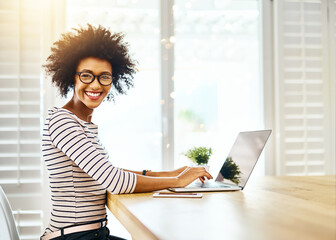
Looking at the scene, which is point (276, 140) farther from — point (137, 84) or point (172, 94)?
point (137, 84)

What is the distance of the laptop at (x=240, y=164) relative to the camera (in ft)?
4.15

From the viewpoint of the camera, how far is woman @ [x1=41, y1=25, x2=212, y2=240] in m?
1.17

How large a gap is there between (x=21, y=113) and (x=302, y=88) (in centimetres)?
193

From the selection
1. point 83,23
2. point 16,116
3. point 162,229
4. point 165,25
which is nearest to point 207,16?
point 165,25

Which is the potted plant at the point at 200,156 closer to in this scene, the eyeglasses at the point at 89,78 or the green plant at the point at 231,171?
the green plant at the point at 231,171

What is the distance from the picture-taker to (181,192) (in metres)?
1.23

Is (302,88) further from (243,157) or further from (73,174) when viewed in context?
(73,174)

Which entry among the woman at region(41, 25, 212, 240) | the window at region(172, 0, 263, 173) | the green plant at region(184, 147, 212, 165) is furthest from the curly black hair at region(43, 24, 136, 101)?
the window at region(172, 0, 263, 173)

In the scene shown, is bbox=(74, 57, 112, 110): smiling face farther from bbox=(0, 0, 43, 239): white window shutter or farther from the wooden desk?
bbox=(0, 0, 43, 239): white window shutter

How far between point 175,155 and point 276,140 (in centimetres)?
73

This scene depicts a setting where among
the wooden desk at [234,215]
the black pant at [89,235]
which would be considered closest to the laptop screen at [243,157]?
the wooden desk at [234,215]

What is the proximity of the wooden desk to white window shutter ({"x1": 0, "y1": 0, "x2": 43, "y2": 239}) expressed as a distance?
1173 mm

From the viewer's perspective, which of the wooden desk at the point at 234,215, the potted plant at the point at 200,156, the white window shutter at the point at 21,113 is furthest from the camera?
the white window shutter at the point at 21,113

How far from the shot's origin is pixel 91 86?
1418 mm
